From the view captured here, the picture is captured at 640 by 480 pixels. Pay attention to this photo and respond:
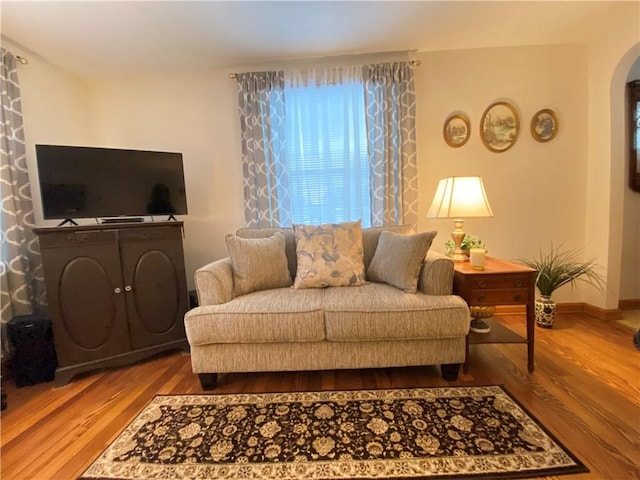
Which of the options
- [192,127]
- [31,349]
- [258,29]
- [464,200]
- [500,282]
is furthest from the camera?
[192,127]

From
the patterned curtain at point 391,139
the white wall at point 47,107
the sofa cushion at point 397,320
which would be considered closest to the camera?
the sofa cushion at point 397,320

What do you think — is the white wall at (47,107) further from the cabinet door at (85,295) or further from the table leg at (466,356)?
the table leg at (466,356)

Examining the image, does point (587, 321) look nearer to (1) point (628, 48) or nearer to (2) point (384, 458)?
(1) point (628, 48)

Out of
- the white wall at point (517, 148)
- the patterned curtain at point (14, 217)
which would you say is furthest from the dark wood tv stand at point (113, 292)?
the white wall at point (517, 148)

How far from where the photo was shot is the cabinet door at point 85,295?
1.86 m

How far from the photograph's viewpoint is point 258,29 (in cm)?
211

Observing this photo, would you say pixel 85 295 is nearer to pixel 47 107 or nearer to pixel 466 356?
pixel 47 107

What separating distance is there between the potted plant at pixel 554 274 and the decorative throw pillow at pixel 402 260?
129 cm

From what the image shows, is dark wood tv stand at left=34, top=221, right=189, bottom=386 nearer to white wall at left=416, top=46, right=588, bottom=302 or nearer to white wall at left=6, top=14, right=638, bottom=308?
white wall at left=6, top=14, right=638, bottom=308

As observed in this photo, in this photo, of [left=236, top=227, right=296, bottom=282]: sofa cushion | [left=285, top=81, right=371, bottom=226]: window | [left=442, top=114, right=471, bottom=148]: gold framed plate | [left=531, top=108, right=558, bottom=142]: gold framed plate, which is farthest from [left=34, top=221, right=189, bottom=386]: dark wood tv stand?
[left=531, top=108, right=558, bottom=142]: gold framed plate

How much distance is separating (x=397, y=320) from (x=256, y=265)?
0.99 m

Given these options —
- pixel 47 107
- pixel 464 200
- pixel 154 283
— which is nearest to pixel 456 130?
pixel 464 200

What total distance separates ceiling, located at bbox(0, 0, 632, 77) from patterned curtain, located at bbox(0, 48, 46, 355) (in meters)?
→ 0.46

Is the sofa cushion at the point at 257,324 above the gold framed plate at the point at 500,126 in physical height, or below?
below
